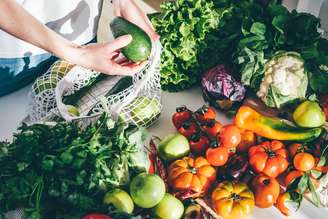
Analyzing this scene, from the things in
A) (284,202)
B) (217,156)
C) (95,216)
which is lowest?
(284,202)

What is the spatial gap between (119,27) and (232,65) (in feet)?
1.26

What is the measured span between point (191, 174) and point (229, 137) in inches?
6.0

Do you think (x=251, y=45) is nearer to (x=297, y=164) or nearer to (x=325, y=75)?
(x=325, y=75)

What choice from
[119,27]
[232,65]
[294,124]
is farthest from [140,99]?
[294,124]

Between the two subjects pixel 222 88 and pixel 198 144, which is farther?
pixel 222 88

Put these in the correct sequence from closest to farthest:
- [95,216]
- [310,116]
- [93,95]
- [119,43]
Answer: [95,216]
[119,43]
[310,116]
[93,95]

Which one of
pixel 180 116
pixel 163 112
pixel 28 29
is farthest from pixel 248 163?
pixel 28 29

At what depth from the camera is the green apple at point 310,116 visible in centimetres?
139

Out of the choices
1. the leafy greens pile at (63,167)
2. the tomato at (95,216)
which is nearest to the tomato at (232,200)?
the leafy greens pile at (63,167)

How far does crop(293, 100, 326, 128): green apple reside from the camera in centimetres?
139

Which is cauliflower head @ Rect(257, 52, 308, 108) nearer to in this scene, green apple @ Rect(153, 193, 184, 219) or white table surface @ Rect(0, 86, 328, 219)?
white table surface @ Rect(0, 86, 328, 219)

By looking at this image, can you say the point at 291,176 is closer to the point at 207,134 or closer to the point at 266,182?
the point at 266,182

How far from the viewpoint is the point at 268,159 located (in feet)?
4.39

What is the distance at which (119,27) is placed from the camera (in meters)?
1.41
